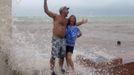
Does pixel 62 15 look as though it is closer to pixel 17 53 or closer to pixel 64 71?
pixel 64 71

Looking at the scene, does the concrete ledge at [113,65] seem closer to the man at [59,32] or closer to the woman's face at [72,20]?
the man at [59,32]

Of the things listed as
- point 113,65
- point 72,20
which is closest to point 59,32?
point 72,20

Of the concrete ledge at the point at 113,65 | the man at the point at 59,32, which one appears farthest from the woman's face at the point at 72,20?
the concrete ledge at the point at 113,65

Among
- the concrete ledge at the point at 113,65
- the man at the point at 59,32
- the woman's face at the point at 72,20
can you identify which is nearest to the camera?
the woman's face at the point at 72,20

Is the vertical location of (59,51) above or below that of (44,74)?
above

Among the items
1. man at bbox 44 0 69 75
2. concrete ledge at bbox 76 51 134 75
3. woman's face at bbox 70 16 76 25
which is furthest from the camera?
concrete ledge at bbox 76 51 134 75

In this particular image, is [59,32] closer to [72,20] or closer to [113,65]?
[72,20]

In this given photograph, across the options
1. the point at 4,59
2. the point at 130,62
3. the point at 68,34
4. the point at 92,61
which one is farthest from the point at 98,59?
the point at 4,59

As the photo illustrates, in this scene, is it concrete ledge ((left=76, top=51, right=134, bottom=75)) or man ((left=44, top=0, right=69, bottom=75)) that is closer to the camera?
man ((left=44, top=0, right=69, bottom=75))

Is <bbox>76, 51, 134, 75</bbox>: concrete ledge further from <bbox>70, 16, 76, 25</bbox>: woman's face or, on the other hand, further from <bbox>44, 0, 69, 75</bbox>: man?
<bbox>70, 16, 76, 25</bbox>: woman's face

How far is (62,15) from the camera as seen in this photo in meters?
8.02

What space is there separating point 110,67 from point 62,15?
159 centimetres

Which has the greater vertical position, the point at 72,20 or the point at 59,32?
the point at 72,20

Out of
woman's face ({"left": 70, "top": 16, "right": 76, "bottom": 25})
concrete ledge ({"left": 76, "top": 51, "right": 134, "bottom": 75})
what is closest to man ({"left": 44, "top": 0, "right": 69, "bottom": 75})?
woman's face ({"left": 70, "top": 16, "right": 76, "bottom": 25})
